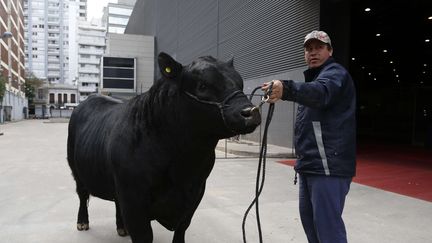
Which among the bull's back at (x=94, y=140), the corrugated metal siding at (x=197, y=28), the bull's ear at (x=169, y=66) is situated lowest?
the bull's back at (x=94, y=140)

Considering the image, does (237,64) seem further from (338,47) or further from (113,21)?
(113,21)

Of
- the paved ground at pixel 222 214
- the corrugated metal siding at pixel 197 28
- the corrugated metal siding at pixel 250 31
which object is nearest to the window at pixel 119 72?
the corrugated metal siding at pixel 197 28

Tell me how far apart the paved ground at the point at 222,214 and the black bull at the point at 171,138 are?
160cm

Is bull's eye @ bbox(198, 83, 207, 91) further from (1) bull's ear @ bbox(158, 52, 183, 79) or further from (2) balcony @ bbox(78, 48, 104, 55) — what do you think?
(2) balcony @ bbox(78, 48, 104, 55)

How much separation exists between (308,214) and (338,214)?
0.36 meters

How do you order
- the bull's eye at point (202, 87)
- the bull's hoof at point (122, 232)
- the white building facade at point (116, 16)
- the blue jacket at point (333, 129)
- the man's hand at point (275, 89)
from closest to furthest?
the man's hand at point (275, 89) → the bull's eye at point (202, 87) → the blue jacket at point (333, 129) → the bull's hoof at point (122, 232) → the white building facade at point (116, 16)

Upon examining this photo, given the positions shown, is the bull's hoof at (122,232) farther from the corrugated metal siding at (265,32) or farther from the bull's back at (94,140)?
the corrugated metal siding at (265,32)

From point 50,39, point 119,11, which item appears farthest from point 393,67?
point 50,39

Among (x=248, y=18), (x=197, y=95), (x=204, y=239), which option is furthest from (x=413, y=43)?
(x=197, y=95)

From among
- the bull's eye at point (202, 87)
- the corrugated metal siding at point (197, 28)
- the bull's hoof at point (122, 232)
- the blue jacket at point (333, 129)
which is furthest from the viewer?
the corrugated metal siding at point (197, 28)

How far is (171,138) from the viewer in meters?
2.68

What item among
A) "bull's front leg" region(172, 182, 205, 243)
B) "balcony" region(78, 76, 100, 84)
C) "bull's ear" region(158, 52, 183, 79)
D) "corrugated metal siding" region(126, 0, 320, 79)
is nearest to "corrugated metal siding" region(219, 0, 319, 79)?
"corrugated metal siding" region(126, 0, 320, 79)

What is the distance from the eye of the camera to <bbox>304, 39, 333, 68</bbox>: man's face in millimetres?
2725

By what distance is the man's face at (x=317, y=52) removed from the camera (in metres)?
2.72
